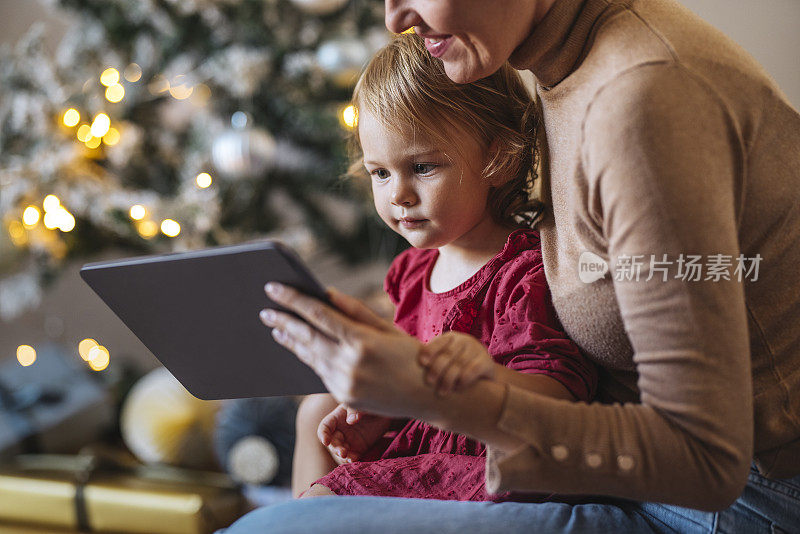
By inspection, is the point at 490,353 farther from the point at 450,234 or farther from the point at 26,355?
the point at 26,355

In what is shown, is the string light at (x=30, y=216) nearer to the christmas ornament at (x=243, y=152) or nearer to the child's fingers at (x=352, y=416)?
the christmas ornament at (x=243, y=152)

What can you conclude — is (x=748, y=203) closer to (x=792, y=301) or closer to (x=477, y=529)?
(x=792, y=301)

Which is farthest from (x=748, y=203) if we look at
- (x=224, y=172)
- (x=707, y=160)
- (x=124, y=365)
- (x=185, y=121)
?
(x=124, y=365)

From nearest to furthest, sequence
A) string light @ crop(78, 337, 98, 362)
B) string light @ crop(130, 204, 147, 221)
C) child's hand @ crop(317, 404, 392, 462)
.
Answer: child's hand @ crop(317, 404, 392, 462) → string light @ crop(130, 204, 147, 221) → string light @ crop(78, 337, 98, 362)

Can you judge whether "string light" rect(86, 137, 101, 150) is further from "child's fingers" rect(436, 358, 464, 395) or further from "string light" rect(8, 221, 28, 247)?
"child's fingers" rect(436, 358, 464, 395)

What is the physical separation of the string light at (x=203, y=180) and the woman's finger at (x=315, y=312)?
1.23 m

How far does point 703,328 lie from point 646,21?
0.90 ft

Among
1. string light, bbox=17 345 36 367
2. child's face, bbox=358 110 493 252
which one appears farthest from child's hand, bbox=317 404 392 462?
string light, bbox=17 345 36 367

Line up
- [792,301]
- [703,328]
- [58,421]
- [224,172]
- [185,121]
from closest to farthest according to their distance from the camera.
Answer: [703,328] → [792,301] → [224,172] → [58,421] → [185,121]

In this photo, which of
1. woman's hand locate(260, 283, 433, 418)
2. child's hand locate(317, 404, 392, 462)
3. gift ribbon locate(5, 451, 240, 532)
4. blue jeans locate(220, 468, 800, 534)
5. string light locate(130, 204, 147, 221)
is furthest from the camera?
string light locate(130, 204, 147, 221)

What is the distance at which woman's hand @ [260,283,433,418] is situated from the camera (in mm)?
549

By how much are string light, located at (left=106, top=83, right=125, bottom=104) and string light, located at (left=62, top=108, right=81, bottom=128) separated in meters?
0.09

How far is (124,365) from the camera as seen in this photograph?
6.79 feet

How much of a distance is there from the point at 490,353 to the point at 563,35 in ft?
1.15
